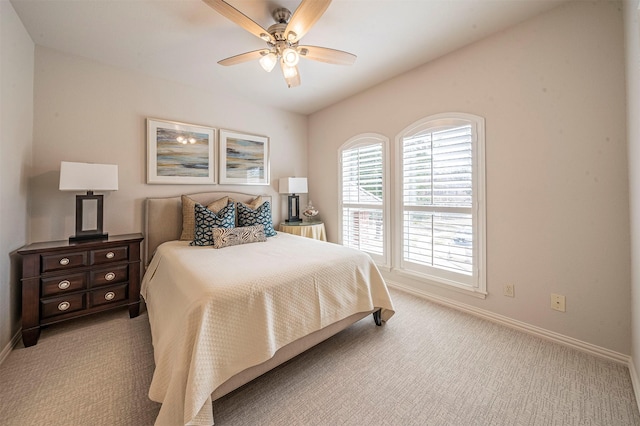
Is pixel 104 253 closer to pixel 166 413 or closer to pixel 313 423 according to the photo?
pixel 166 413

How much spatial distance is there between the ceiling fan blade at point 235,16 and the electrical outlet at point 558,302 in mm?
3074

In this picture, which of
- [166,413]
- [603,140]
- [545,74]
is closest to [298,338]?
[166,413]

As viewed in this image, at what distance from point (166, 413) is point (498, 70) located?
11.3 ft

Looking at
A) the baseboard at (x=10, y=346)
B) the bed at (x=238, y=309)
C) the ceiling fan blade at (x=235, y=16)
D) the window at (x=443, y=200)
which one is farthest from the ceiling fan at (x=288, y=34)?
the baseboard at (x=10, y=346)

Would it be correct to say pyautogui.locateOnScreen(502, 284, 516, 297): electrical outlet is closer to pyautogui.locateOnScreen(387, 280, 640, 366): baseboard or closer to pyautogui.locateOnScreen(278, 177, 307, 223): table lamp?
pyautogui.locateOnScreen(387, 280, 640, 366): baseboard

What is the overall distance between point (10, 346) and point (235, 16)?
118 inches

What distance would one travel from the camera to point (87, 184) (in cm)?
231

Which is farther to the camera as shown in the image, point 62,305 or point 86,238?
point 86,238

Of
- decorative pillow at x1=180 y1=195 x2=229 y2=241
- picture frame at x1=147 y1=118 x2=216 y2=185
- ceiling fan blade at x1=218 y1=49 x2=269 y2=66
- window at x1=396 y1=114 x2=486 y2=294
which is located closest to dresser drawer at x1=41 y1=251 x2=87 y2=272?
decorative pillow at x1=180 y1=195 x2=229 y2=241

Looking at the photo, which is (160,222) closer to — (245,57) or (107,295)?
(107,295)

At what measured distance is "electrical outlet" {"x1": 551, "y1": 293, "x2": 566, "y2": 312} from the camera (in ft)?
6.57

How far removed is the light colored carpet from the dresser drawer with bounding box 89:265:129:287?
0.44m

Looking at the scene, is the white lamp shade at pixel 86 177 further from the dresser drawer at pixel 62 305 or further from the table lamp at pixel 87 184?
the dresser drawer at pixel 62 305

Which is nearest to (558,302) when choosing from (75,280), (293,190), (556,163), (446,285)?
(446,285)
